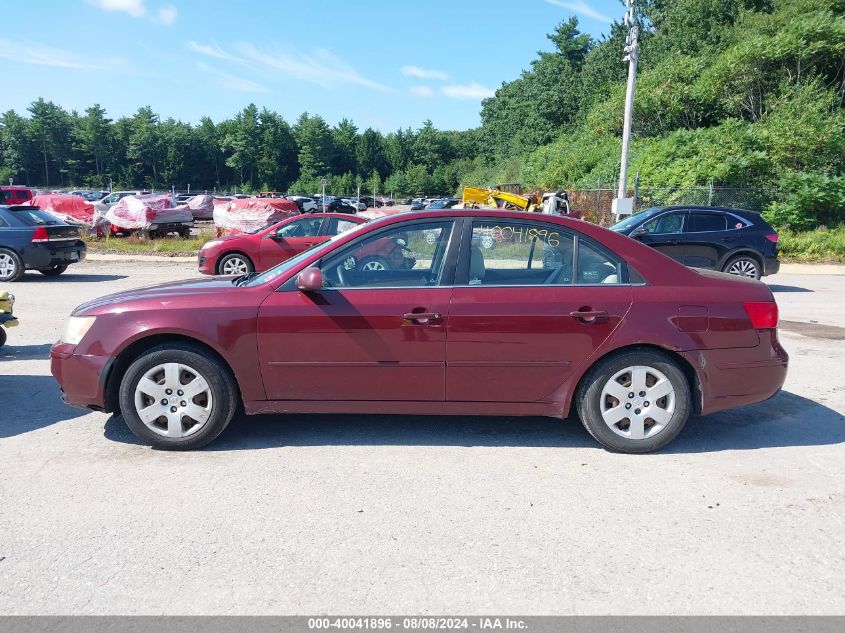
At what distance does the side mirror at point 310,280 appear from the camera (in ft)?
14.0

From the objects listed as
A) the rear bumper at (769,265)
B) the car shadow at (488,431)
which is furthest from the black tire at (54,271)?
the rear bumper at (769,265)

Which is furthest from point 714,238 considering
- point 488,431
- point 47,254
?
point 47,254

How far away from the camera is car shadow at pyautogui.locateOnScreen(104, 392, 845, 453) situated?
15.5 feet

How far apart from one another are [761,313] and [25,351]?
24.6 ft

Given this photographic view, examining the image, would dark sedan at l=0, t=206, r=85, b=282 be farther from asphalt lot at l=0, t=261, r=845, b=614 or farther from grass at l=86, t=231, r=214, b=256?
asphalt lot at l=0, t=261, r=845, b=614

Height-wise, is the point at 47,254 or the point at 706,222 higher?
the point at 706,222

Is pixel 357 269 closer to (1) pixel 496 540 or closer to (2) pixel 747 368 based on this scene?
(1) pixel 496 540

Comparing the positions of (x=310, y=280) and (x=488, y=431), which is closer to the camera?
(x=310, y=280)

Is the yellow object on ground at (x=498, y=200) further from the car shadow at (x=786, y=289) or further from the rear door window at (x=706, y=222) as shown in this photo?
the car shadow at (x=786, y=289)

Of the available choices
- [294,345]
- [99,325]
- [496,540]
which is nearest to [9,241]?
[99,325]

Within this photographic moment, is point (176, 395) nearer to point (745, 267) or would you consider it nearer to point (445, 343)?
point (445, 343)

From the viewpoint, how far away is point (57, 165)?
4021 inches

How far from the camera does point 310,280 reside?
4.28m

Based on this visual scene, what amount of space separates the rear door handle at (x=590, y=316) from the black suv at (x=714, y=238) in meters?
9.00
